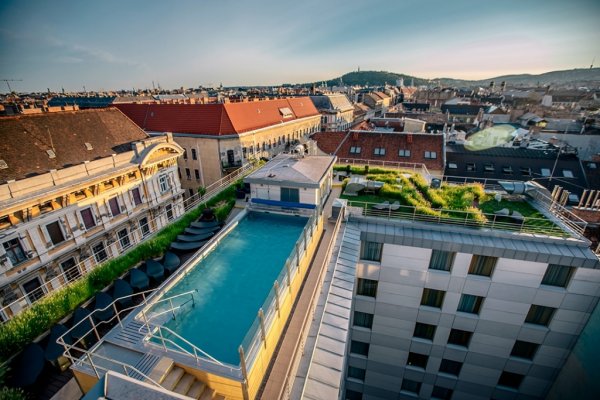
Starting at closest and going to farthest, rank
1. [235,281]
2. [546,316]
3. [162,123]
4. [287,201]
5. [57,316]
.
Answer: [57,316] < [235,281] < [546,316] < [287,201] < [162,123]

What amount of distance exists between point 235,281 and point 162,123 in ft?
124

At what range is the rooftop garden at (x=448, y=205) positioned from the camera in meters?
14.1

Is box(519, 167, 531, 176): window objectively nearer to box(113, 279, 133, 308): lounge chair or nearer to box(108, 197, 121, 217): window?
box(113, 279, 133, 308): lounge chair

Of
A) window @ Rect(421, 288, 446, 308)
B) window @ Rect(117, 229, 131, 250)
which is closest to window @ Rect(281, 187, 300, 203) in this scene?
window @ Rect(421, 288, 446, 308)

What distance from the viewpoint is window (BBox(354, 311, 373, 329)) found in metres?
16.8

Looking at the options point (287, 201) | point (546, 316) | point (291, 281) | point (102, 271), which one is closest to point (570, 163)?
point (546, 316)

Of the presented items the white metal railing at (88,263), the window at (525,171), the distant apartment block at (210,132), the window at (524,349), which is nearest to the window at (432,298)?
the window at (524,349)

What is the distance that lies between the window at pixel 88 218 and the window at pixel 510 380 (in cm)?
3112

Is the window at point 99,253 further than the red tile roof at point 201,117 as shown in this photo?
No

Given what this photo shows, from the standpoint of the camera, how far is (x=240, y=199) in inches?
826

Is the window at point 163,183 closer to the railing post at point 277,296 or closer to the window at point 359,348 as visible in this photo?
the window at point 359,348

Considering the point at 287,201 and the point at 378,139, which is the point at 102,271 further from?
the point at 378,139

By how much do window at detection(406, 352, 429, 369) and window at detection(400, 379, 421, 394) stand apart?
1.24 meters

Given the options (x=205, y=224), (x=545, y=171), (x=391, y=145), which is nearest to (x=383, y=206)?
(x=205, y=224)
